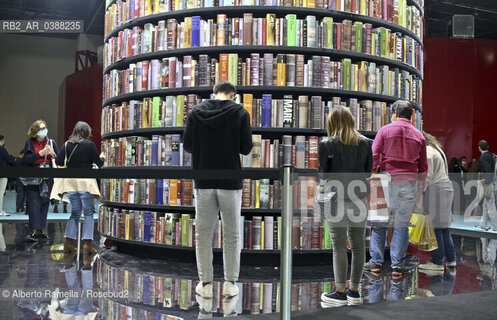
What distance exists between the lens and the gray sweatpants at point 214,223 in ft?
10.4

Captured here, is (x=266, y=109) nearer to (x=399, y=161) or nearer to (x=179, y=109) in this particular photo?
(x=179, y=109)

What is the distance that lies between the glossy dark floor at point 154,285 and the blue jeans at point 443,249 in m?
0.07

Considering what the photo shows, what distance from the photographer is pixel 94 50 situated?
18.2 meters

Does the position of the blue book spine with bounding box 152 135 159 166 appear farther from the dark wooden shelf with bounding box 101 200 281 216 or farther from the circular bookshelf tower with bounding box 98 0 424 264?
the dark wooden shelf with bounding box 101 200 281 216

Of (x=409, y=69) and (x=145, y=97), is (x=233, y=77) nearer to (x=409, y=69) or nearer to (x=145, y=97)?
(x=145, y=97)

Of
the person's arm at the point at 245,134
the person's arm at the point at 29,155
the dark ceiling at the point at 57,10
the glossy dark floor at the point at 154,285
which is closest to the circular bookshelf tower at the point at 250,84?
the glossy dark floor at the point at 154,285

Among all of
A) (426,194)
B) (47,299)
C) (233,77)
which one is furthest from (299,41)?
(47,299)

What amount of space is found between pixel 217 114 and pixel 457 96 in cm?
992

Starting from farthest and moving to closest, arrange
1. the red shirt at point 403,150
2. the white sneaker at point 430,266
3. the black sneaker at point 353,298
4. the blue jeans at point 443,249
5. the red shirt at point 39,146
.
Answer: the red shirt at point 39,146, the white sneaker at point 430,266, the red shirt at point 403,150, the blue jeans at point 443,249, the black sneaker at point 353,298

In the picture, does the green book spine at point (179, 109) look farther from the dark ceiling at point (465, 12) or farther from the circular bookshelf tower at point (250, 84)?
the dark ceiling at point (465, 12)

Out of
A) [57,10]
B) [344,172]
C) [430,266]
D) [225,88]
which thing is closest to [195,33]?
[225,88]

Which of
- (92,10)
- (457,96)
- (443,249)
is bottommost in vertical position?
(443,249)

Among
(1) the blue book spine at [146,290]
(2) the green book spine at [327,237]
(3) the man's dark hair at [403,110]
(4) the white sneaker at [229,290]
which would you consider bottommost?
(1) the blue book spine at [146,290]

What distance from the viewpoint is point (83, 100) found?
14375 millimetres
